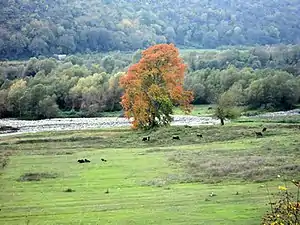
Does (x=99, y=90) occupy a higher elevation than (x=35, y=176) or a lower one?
lower

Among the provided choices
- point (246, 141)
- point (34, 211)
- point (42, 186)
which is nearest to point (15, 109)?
point (246, 141)

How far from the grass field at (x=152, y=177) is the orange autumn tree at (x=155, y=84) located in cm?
592

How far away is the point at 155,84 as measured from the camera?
272 ft

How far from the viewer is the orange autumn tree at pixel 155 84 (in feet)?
271

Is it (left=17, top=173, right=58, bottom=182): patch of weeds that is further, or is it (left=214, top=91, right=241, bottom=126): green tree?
(left=214, top=91, right=241, bottom=126): green tree

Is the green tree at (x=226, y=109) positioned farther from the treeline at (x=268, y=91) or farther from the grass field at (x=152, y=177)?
the treeline at (x=268, y=91)

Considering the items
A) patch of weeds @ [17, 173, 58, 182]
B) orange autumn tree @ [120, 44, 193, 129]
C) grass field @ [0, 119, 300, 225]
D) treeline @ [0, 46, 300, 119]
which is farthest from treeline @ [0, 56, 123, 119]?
patch of weeds @ [17, 173, 58, 182]

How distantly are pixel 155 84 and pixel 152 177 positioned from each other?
128 feet

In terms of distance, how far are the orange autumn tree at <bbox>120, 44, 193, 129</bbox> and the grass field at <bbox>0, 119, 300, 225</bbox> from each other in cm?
592

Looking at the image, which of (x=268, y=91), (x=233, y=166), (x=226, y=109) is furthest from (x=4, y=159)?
(x=268, y=91)

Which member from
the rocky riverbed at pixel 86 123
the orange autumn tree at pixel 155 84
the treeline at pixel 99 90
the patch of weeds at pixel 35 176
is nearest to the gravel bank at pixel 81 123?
the rocky riverbed at pixel 86 123

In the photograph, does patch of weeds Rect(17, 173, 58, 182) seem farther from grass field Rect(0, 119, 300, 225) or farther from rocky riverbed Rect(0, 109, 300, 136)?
rocky riverbed Rect(0, 109, 300, 136)

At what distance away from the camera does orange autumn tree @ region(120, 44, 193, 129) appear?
82.7 metres

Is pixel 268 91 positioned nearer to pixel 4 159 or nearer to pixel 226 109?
pixel 226 109
